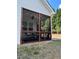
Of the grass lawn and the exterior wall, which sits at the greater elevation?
the exterior wall

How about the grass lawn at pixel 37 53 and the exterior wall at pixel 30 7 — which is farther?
the exterior wall at pixel 30 7

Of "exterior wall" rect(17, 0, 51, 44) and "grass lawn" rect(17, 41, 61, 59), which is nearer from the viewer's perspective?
"grass lawn" rect(17, 41, 61, 59)

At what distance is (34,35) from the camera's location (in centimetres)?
1409

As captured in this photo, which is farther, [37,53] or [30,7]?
[30,7]

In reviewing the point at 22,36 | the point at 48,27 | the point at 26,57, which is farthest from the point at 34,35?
the point at 26,57

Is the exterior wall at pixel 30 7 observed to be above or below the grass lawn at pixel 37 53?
above

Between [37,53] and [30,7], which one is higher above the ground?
[30,7]
